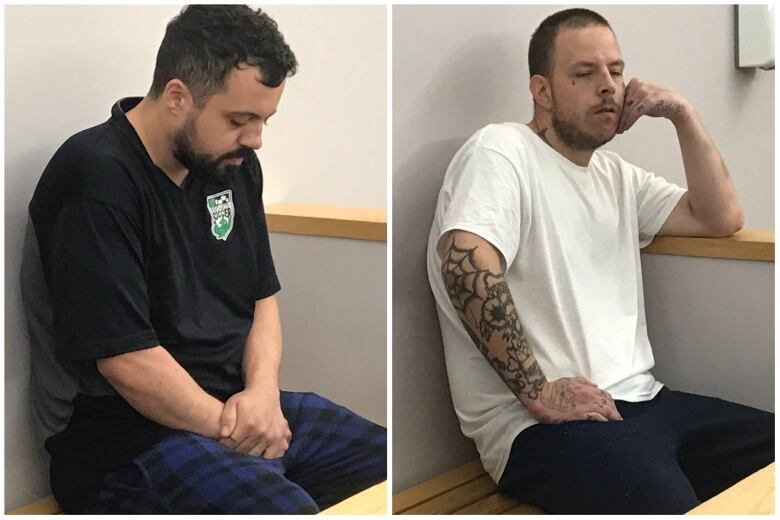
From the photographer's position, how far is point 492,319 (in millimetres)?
1388

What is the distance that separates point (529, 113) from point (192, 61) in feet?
1.68

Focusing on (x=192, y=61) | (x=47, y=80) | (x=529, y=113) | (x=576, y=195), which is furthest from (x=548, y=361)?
(x=47, y=80)

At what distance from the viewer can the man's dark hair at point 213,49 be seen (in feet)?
4.15

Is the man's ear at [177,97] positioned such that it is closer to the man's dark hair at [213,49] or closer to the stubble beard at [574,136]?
the man's dark hair at [213,49]

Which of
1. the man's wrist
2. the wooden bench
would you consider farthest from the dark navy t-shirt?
the man's wrist

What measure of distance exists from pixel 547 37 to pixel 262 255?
54 cm

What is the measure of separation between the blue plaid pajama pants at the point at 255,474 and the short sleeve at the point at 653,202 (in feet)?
1.84

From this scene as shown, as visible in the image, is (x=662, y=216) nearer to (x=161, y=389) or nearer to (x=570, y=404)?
(x=570, y=404)

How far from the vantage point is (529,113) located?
1423 millimetres

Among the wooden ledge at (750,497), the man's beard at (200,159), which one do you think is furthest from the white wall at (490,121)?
the man's beard at (200,159)

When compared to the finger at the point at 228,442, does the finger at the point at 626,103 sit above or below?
above

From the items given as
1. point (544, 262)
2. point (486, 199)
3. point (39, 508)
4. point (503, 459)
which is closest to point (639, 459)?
point (503, 459)

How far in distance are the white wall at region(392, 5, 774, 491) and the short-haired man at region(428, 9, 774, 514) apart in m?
0.02

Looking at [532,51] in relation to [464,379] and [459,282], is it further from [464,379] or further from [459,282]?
[464,379]
